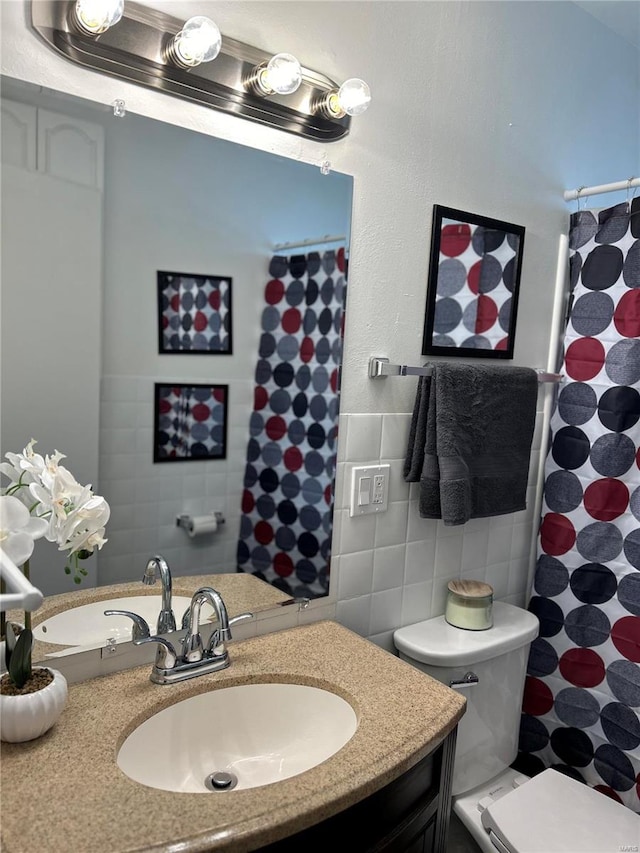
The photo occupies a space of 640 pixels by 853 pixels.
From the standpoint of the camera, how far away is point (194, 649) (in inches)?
47.6

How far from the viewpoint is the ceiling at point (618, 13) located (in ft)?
6.03

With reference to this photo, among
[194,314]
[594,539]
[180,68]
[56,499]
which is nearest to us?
[56,499]

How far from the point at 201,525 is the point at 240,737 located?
1.34ft

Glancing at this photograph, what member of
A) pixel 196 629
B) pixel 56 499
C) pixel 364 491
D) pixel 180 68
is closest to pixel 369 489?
pixel 364 491

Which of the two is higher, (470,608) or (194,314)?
(194,314)

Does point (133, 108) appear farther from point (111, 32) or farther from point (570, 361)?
point (570, 361)

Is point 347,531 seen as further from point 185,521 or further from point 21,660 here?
point 21,660

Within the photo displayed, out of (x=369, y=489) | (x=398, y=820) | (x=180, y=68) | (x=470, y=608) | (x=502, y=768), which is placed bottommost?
(x=502, y=768)

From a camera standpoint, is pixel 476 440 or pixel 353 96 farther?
pixel 476 440

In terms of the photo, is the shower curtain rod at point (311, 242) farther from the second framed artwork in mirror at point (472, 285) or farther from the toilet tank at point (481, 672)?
the toilet tank at point (481, 672)

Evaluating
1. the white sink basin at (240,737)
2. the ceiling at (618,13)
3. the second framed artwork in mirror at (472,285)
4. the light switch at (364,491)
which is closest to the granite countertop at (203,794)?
the white sink basin at (240,737)

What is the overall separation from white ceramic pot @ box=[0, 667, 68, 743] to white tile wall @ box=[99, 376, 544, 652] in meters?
0.26

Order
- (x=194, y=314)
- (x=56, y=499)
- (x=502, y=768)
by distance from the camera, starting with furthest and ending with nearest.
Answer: (x=502, y=768), (x=194, y=314), (x=56, y=499)

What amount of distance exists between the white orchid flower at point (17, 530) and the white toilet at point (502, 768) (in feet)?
3.19
